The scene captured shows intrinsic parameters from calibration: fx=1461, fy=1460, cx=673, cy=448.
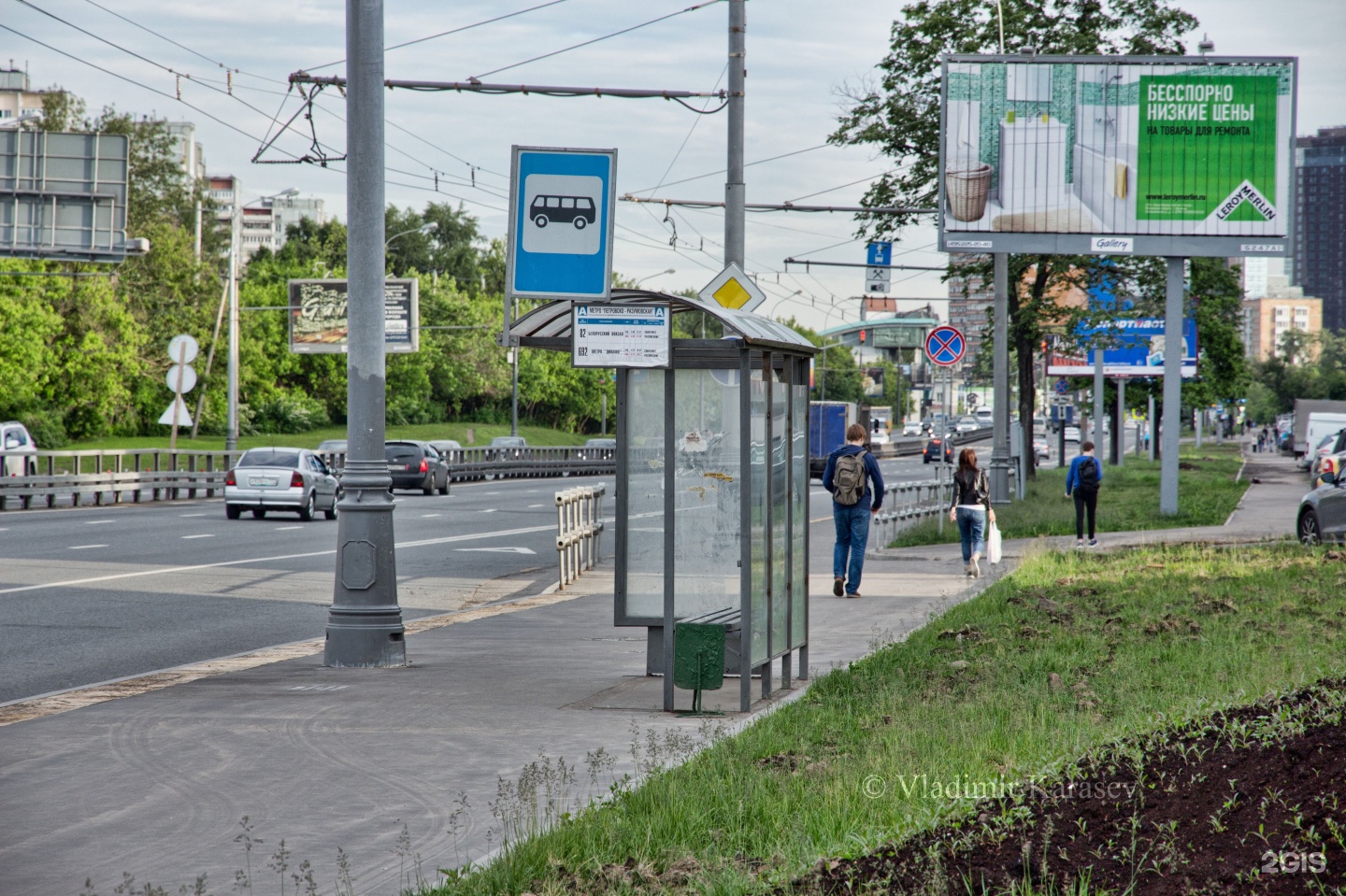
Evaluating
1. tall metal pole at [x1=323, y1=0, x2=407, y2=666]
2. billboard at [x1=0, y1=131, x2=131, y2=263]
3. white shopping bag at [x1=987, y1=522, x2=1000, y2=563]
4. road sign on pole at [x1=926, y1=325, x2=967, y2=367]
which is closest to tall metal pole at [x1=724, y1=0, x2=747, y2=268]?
white shopping bag at [x1=987, y1=522, x2=1000, y2=563]

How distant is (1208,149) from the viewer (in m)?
25.1

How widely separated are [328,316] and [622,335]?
57708 mm

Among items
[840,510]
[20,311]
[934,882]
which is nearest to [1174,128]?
[840,510]

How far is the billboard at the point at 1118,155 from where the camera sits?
24922mm

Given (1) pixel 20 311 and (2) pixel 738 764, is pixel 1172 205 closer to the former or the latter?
(2) pixel 738 764

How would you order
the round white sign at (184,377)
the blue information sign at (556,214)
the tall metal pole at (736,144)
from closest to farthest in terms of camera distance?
the blue information sign at (556,214) < the tall metal pole at (736,144) < the round white sign at (184,377)

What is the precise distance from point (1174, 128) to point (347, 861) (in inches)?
915

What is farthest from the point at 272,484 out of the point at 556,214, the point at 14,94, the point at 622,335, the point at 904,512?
the point at 14,94

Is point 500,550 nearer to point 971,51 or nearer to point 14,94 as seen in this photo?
point 971,51

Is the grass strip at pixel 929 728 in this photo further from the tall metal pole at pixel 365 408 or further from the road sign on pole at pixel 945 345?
the road sign on pole at pixel 945 345

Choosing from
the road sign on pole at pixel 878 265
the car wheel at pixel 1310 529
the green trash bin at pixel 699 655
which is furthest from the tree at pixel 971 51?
the green trash bin at pixel 699 655

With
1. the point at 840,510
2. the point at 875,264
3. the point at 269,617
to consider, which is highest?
the point at 875,264

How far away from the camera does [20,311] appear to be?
53938 mm

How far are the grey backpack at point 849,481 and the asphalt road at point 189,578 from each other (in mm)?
4211
